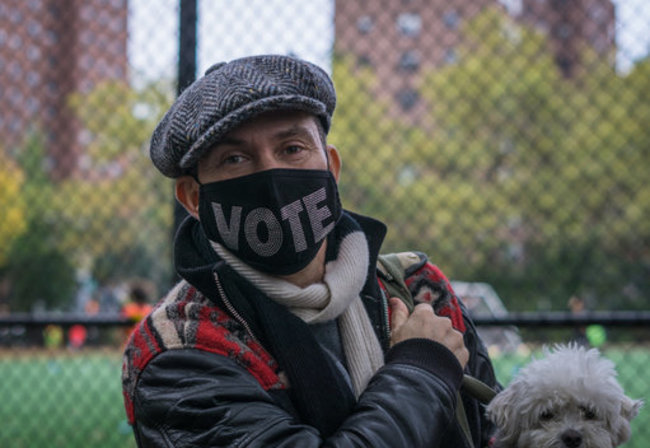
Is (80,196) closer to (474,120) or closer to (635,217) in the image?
(635,217)

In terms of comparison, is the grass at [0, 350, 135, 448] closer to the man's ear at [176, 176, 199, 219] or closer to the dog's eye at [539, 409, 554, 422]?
the man's ear at [176, 176, 199, 219]

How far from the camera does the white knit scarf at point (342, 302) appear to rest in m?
1.53

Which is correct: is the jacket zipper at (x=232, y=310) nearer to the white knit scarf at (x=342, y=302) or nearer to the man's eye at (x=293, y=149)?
the white knit scarf at (x=342, y=302)

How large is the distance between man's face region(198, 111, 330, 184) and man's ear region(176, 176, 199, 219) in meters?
0.07

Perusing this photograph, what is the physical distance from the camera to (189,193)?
169 centimetres

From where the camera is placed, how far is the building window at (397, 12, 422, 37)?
605cm

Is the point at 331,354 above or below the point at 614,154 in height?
above

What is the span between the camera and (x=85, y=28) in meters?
4.10

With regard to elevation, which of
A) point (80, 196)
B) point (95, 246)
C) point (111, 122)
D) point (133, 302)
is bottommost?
point (133, 302)

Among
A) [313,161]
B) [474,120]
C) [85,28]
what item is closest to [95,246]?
[85,28]

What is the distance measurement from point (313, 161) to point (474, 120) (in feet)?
30.7

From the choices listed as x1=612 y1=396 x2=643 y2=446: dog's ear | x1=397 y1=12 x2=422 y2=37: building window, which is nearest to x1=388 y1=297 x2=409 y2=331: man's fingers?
x1=612 y1=396 x2=643 y2=446: dog's ear

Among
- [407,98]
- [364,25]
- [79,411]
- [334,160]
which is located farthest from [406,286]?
[79,411]

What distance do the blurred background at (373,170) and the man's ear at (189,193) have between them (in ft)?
3.61
